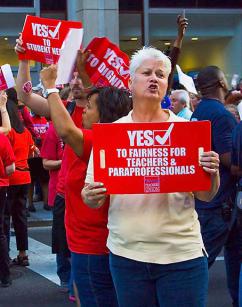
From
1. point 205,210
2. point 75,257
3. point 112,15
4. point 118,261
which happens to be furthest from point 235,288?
point 112,15

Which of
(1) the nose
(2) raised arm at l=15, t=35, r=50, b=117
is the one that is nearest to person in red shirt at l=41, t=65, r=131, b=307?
(1) the nose

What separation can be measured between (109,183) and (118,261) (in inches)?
15.1

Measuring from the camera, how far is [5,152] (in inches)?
262

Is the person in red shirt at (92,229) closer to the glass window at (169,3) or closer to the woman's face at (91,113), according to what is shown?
the woman's face at (91,113)

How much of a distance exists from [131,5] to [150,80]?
1544 centimetres

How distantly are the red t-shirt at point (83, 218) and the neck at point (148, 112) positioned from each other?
43cm

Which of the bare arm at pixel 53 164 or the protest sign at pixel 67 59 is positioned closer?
the protest sign at pixel 67 59

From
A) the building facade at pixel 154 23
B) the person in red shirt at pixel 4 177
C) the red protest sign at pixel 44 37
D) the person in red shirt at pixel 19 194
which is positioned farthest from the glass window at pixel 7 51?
the red protest sign at pixel 44 37

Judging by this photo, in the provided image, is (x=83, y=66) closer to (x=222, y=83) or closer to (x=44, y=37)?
(x=44, y=37)

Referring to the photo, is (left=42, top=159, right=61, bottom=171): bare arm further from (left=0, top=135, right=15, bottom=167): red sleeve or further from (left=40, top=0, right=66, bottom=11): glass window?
(left=40, top=0, right=66, bottom=11): glass window

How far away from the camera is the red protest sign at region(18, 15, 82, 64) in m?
5.31

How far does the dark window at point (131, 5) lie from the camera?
60.1ft

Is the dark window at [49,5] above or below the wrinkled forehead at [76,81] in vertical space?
above

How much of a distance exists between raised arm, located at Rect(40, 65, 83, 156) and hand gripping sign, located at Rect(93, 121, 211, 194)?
0.48m
